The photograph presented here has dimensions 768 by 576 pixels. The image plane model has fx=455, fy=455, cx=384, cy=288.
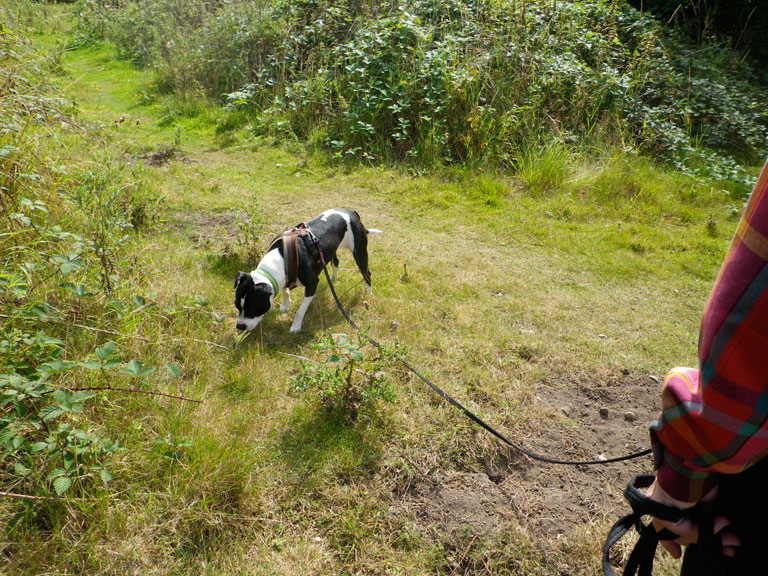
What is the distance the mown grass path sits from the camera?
2.03 meters

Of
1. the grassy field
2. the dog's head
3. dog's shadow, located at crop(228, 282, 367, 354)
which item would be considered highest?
the dog's head

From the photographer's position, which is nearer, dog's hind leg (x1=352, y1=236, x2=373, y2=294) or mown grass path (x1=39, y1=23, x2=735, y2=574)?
mown grass path (x1=39, y1=23, x2=735, y2=574)

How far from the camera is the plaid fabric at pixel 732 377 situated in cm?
70

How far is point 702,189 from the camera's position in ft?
20.4

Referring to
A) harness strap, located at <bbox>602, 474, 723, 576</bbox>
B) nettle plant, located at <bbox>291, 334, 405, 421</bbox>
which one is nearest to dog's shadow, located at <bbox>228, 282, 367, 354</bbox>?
nettle plant, located at <bbox>291, 334, 405, 421</bbox>

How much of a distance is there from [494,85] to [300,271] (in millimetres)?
4973

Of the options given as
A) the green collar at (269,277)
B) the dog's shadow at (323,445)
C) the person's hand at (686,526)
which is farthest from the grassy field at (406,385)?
the person's hand at (686,526)

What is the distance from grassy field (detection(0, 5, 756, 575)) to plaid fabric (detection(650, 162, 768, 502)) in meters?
1.53

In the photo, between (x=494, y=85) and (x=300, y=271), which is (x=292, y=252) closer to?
(x=300, y=271)

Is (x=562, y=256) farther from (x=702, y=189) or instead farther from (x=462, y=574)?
(x=462, y=574)

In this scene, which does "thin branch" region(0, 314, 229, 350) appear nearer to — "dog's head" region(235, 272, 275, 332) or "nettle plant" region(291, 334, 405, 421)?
"dog's head" region(235, 272, 275, 332)

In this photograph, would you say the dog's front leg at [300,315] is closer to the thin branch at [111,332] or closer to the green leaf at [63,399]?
the thin branch at [111,332]

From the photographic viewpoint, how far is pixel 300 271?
11.6ft

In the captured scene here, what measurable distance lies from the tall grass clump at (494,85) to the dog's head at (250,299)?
14.1 feet
